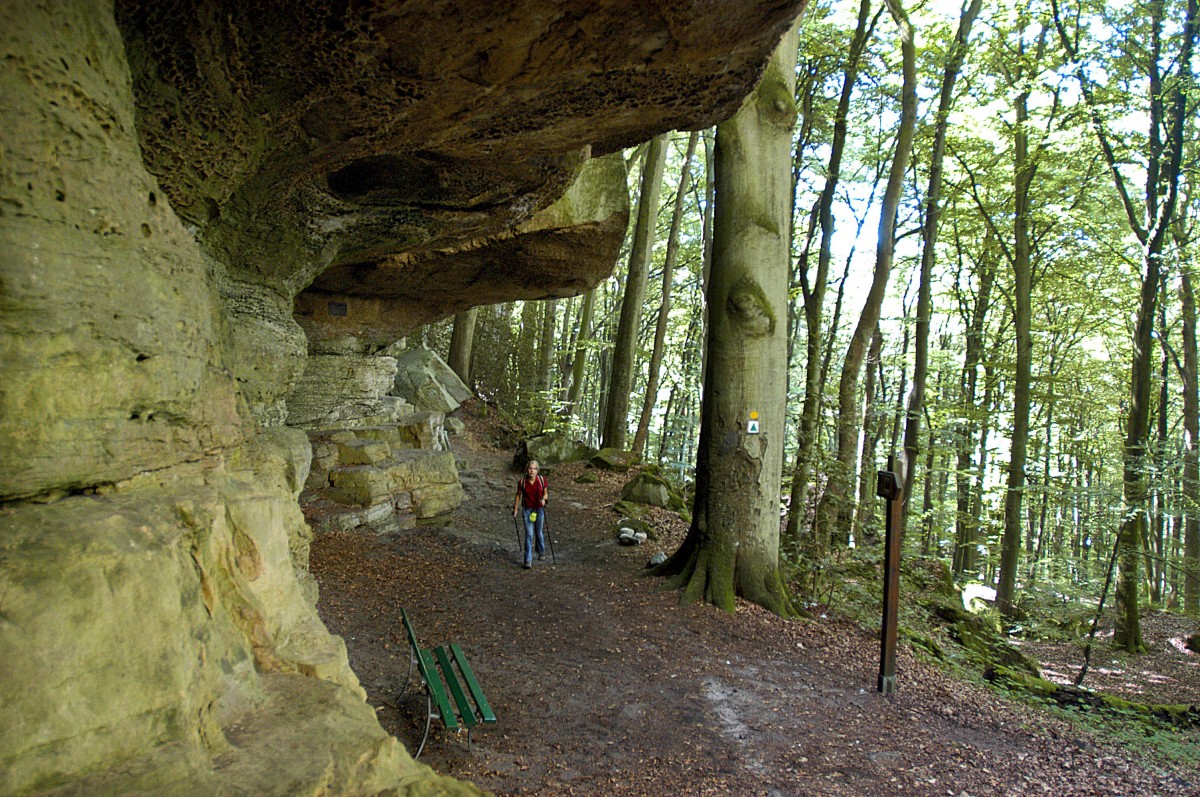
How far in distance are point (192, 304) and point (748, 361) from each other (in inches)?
241

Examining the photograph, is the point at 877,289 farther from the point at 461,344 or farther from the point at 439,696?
the point at 461,344

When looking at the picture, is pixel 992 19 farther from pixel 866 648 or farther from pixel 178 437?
pixel 178 437

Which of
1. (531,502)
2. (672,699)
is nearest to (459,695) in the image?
(672,699)

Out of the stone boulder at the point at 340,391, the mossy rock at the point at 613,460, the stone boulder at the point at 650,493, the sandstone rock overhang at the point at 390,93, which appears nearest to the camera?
the sandstone rock overhang at the point at 390,93

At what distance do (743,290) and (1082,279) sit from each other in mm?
16739

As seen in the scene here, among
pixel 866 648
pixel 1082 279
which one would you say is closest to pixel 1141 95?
pixel 1082 279

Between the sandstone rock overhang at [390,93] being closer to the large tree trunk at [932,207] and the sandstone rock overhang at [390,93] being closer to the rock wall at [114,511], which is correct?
the rock wall at [114,511]

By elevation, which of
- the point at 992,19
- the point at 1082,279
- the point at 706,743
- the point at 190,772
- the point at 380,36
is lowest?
the point at 706,743

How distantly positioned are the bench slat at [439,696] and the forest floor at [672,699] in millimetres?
288

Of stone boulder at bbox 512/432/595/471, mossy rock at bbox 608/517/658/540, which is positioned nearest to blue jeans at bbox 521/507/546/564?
mossy rock at bbox 608/517/658/540

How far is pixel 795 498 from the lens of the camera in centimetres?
1009

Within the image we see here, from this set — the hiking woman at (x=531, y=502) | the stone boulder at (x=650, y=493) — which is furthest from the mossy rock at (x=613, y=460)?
the hiking woman at (x=531, y=502)

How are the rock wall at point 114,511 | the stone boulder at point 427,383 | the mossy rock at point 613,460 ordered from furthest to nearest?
the stone boulder at point 427,383, the mossy rock at point 613,460, the rock wall at point 114,511

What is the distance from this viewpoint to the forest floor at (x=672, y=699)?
4684mm
